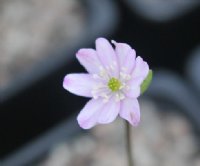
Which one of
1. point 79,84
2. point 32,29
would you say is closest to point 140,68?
point 79,84

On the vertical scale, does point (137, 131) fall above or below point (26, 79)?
below

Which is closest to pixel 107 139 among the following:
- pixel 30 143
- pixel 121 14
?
pixel 30 143

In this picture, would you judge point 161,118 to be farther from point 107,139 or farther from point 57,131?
point 57,131

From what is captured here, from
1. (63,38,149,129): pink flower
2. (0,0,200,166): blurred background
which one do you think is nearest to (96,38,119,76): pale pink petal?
(63,38,149,129): pink flower

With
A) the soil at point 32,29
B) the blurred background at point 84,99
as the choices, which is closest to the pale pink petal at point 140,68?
the blurred background at point 84,99

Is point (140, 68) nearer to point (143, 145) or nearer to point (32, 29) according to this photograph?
point (143, 145)

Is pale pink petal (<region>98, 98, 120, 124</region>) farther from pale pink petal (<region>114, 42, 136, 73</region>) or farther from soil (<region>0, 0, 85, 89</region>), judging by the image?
soil (<region>0, 0, 85, 89</region>)
